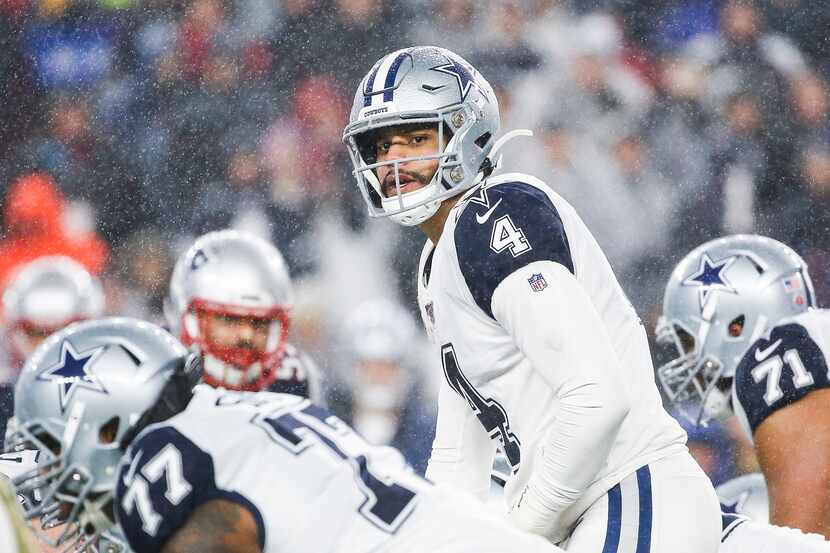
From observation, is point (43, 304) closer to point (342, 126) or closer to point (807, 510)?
point (807, 510)

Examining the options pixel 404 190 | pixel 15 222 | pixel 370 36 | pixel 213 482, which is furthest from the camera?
pixel 370 36

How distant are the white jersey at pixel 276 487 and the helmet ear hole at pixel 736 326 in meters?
1.97

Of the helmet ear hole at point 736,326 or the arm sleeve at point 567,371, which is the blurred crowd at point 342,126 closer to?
the helmet ear hole at point 736,326

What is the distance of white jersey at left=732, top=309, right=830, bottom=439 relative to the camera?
3.02m

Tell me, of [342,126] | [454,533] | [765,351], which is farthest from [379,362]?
[454,533]

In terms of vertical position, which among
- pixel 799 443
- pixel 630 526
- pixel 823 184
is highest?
pixel 630 526

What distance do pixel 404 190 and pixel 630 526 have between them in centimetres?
93

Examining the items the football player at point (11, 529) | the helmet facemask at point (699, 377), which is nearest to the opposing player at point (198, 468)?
the football player at point (11, 529)

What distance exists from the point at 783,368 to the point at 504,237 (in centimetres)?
111

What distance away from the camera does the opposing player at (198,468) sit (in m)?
1.91

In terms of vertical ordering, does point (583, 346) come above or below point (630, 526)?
above

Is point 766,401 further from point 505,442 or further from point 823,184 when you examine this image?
point 823,184

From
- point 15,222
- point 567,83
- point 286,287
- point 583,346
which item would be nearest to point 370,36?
point 567,83

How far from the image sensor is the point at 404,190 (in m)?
2.73
